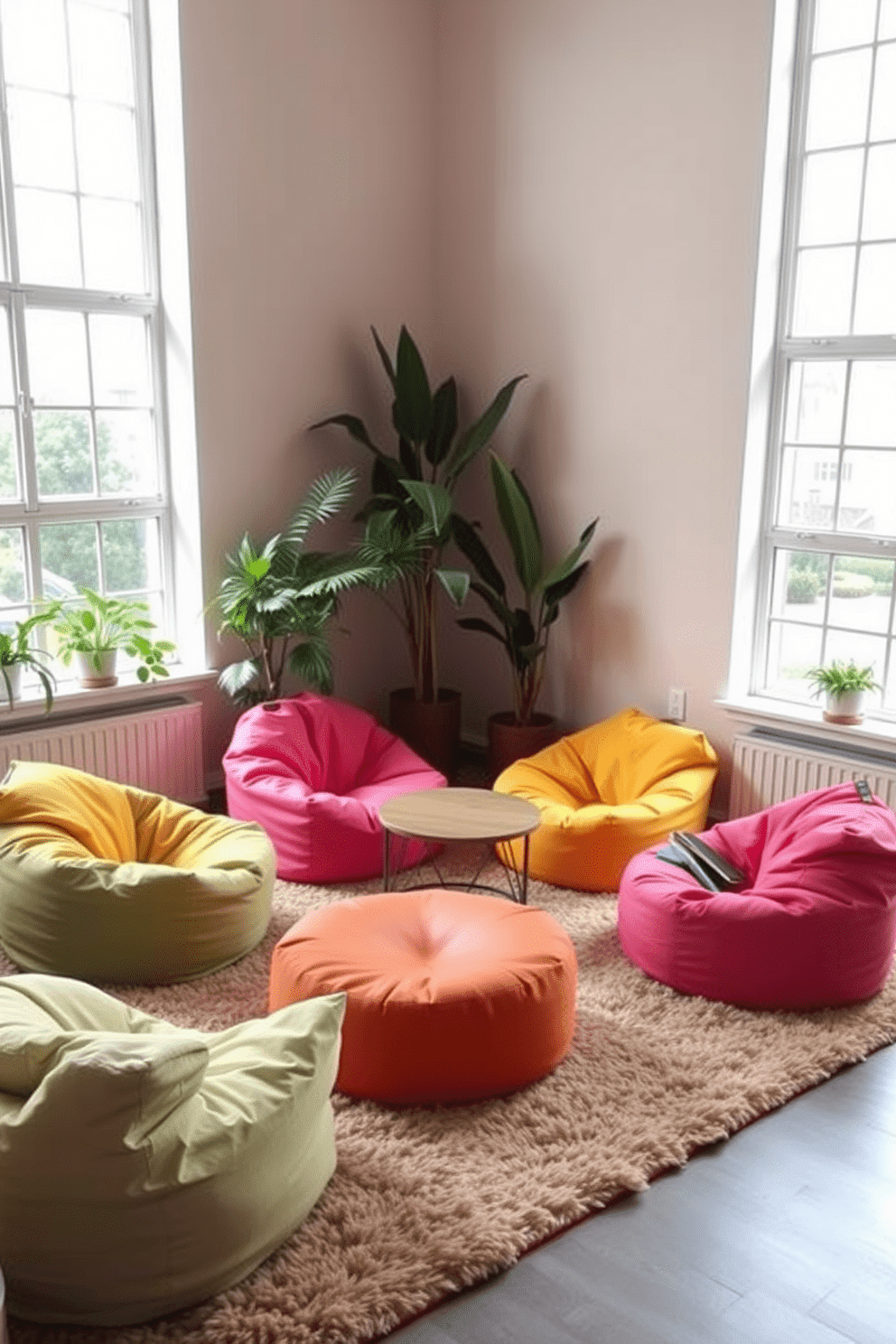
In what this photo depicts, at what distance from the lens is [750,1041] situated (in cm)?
324

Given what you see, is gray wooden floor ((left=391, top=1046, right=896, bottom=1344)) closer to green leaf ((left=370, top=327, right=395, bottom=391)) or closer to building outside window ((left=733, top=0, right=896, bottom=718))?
building outside window ((left=733, top=0, right=896, bottom=718))

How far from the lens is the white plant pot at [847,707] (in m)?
4.39

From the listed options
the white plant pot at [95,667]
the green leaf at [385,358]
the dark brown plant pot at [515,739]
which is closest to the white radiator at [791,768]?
the dark brown plant pot at [515,739]

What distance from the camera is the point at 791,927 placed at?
3.35 m

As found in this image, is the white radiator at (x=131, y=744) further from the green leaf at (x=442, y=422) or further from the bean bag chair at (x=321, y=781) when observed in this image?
the green leaf at (x=442, y=422)

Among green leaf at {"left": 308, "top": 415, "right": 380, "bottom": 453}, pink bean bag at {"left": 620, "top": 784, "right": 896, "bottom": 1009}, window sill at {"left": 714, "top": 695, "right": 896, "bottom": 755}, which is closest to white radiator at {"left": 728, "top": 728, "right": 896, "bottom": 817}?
window sill at {"left": 714, "top": 695, "right": 896, "bottom": 755}

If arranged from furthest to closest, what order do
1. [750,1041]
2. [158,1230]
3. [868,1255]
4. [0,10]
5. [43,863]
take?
[0,10]
[43,863]
[750,1041]
[868,1255]
[158,1230]

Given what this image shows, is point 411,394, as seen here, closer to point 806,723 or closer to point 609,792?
point 609,792

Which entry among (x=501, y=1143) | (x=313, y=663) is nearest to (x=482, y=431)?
(x=313, y=663)

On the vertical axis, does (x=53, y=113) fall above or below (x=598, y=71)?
below

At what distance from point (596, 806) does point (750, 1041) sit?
4.25 feet

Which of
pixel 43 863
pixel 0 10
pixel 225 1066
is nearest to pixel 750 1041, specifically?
pixel 225 1066

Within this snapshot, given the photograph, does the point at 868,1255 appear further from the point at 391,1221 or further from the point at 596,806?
the point at 596,806

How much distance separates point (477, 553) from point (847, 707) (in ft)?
5.49
